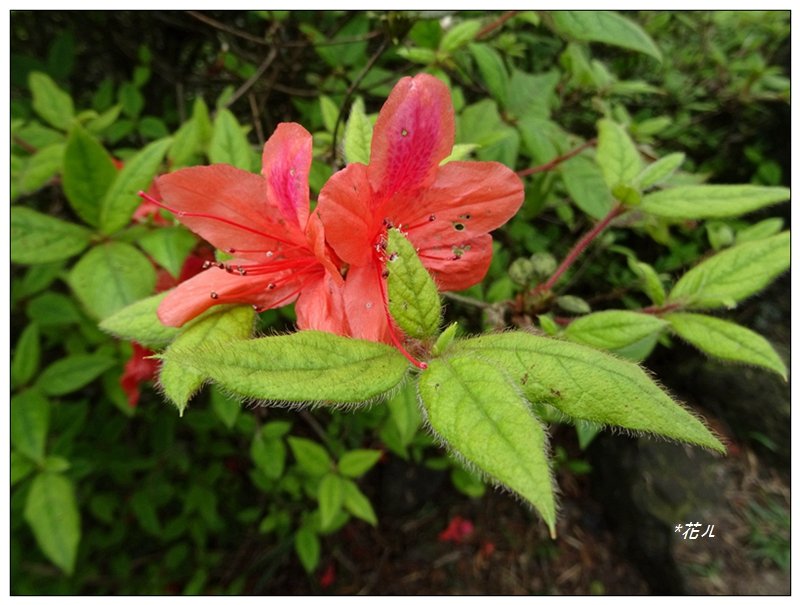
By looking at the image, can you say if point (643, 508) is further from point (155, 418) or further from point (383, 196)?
point (383, 196)

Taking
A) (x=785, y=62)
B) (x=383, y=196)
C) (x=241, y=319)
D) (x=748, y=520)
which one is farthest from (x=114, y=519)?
(x=785, y=62)

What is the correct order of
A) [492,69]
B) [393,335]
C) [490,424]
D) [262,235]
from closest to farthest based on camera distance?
[490,424] → [393,335] → [262,235] → [492,69]

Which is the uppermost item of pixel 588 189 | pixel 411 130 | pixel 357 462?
Result: pixel 411 130

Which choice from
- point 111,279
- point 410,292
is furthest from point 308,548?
point 410,292

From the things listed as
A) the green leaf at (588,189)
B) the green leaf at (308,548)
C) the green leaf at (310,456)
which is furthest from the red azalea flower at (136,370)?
the green leaf at (588,189)

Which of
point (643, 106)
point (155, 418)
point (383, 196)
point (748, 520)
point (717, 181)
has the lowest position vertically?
point (748, 520)

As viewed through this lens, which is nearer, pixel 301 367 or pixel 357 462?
pixel 301 367

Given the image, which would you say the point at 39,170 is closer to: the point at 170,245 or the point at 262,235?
the point at 170,245

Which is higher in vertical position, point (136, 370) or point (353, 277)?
point (353, 277)
